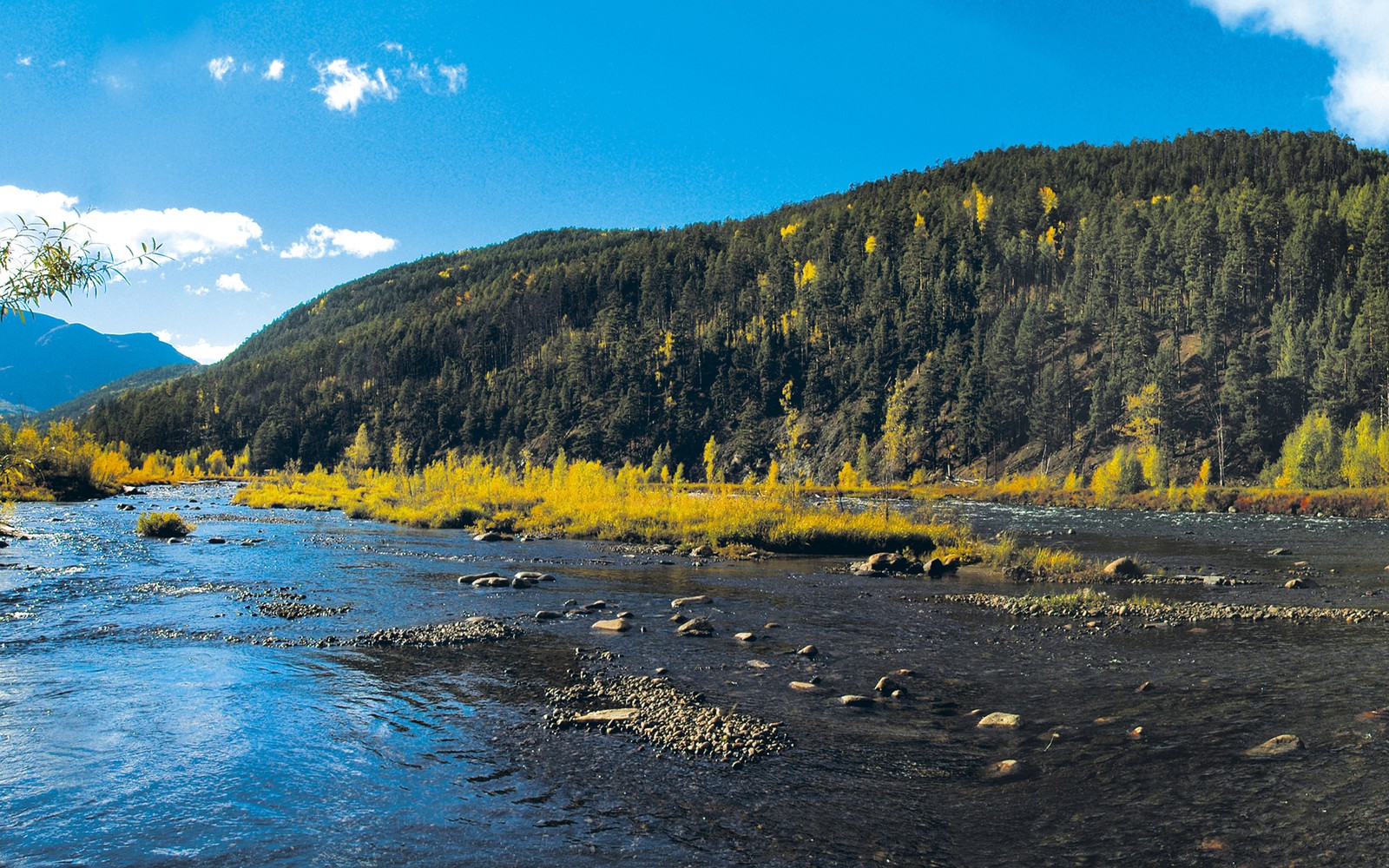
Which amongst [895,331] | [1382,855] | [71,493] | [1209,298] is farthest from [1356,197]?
[71,493]

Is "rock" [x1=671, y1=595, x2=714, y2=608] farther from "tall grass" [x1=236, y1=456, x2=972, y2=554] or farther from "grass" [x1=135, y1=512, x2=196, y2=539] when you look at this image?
"grass" [x1=135, y1=512, x2=196, y2=539]

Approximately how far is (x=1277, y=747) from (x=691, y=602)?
1656 cm

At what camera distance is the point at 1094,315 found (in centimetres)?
→ 14000

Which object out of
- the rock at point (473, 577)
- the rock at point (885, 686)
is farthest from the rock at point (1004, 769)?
the rock at point (473, 577)

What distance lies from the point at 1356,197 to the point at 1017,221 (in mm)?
59164

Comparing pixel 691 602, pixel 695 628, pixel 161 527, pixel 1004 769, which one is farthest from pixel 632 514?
pixel 1004 769

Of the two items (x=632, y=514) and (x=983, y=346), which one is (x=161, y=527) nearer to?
(x=632, y=514)

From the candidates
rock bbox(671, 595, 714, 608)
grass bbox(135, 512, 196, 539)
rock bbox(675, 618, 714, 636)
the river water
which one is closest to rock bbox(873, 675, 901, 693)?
the river water

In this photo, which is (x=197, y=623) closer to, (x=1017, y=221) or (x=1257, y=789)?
(x=1257, y=789)

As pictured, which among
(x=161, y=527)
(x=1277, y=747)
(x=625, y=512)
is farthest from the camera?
(x=625, y=512)

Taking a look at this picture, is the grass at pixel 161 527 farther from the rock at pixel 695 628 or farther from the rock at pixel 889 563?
the rock at pixel 889 563

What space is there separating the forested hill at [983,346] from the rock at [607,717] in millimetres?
119739

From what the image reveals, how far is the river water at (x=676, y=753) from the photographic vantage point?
365 inches

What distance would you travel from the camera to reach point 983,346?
14662 centimetres
